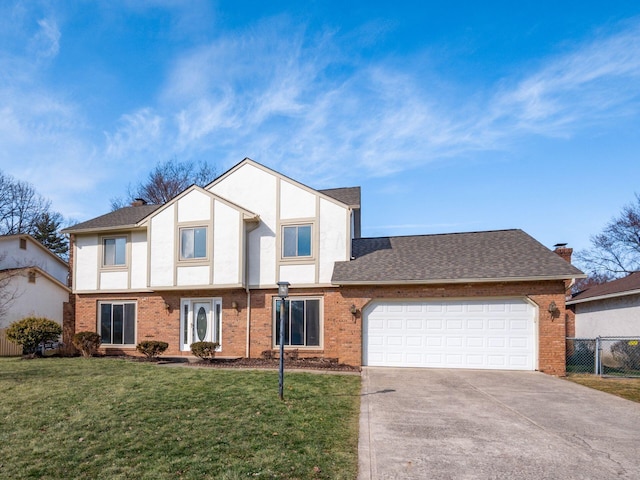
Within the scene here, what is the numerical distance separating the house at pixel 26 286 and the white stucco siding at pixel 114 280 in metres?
2.87

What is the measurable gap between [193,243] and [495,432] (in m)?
11.5

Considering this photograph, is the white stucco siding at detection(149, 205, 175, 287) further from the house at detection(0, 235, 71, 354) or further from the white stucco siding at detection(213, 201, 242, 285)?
the house at detection(0, 235, 71, 354)

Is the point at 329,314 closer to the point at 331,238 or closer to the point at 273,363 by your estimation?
the point at 273,363

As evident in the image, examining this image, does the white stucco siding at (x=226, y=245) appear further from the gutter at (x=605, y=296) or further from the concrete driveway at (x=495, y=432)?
the gutter at (x=605, y=296)

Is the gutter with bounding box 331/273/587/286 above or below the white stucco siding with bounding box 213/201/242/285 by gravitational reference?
below

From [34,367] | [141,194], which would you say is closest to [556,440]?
[34,367]

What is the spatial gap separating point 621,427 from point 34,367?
14643 mm

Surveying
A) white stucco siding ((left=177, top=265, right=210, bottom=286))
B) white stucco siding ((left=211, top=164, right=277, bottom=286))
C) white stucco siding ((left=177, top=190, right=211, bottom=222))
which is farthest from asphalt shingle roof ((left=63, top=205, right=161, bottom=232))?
white stucco siding ((left=211, top=164, right=277, bottom=286))

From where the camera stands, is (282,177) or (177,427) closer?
(177,427)

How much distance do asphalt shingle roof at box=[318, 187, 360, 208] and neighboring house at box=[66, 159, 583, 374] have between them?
8cm

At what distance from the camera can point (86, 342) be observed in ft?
47.4

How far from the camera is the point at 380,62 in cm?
1262

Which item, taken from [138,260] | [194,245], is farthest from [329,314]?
[138,260]

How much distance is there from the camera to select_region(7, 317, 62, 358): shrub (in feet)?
45.8
